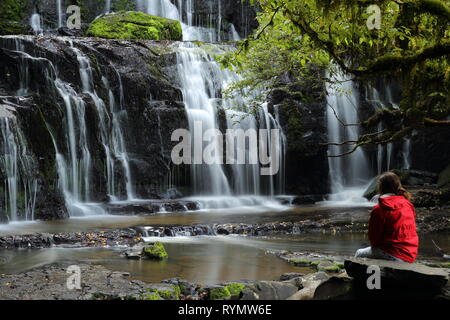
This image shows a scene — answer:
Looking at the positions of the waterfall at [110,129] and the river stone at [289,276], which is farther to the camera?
the waterfall at [110,129]

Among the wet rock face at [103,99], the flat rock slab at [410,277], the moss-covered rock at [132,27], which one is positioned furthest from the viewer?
the moss-covered rock at [132,27]

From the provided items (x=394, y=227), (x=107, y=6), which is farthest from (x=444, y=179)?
(x=107, y=6)

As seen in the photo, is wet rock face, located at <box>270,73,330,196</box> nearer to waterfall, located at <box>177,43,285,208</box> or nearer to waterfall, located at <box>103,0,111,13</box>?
waterfall, located at <box>177,43,285,208</box>

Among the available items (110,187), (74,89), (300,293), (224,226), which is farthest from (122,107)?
(300,293)

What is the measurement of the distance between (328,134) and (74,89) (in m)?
10.1

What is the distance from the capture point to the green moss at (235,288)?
578 centimetres

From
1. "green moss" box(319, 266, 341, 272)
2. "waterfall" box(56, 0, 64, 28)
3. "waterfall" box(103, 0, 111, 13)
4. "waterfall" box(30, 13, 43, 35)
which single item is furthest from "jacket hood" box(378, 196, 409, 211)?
"waterfall" box(103, 0, 111, 13)

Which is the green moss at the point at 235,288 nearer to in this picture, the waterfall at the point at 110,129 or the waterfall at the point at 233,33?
the waterfall at the point at 110,129

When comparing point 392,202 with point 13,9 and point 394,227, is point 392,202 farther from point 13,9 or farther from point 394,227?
point 13,9

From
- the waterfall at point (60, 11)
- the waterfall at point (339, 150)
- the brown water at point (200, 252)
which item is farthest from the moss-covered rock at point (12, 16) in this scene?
the waterfall at point (339, 150)

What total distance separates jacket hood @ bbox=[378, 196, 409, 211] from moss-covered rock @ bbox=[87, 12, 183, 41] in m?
18.4

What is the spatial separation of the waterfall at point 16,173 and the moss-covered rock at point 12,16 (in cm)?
1024

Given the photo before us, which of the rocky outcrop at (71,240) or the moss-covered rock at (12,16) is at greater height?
the moss-covered rock at (12,16)

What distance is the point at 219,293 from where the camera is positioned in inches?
224
